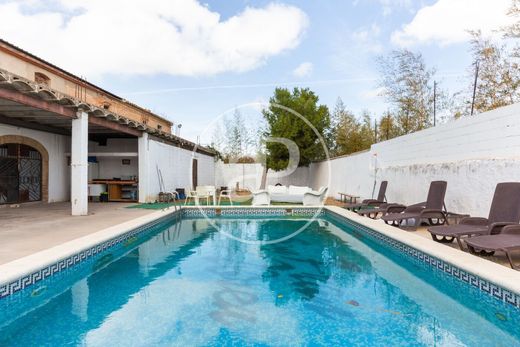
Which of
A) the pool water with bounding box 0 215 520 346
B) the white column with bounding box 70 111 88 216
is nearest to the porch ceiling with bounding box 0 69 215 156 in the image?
the white column with bounding box 70 111 88 216

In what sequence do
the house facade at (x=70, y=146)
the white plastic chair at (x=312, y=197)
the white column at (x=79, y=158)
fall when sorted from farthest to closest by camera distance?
the white plastic chair at (x=312, y=197) < the white column at (x=79, y=158) < the house facade at (x=70, y=146)

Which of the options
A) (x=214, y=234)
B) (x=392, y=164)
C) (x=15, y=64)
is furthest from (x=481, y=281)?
(x=15, y=64)

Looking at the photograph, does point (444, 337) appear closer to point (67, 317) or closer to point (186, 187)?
point (67, 317)

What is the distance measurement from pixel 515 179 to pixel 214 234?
547 cm

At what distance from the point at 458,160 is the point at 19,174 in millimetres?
11813

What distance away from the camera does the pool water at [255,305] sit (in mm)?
2914

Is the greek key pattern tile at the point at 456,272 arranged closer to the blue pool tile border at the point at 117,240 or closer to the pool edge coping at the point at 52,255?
the blue pool tile border at the point at 117,240

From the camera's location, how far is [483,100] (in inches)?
376

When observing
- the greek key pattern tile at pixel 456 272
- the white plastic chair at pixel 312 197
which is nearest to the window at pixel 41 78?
the white plastic chair at pixel 312 197

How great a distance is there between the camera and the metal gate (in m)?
9.98

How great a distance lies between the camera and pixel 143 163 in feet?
38.7

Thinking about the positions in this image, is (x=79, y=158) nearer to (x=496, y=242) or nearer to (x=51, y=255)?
(x=51, y=255)

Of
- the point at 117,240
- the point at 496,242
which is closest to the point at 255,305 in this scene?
the point at 496,242

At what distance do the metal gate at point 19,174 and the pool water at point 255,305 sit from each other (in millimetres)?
6817
